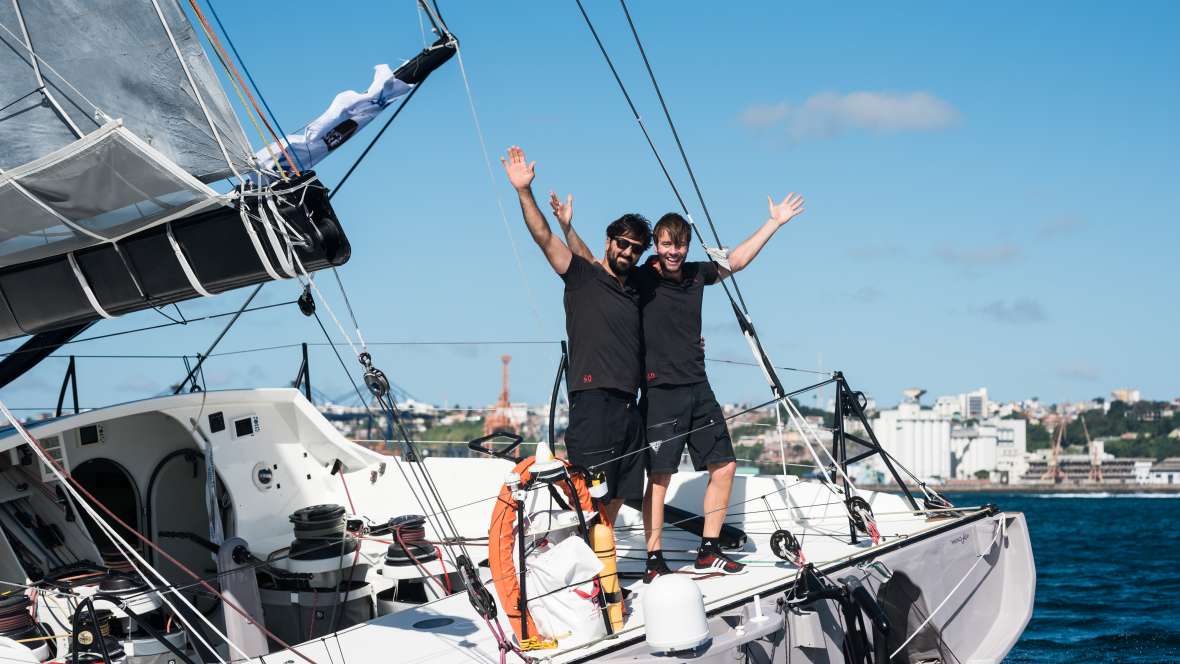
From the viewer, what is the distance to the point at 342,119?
5527 millimetres

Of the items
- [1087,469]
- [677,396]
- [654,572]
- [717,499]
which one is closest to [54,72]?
[677,396]

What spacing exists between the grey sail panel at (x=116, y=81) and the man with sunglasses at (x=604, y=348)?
1.57m

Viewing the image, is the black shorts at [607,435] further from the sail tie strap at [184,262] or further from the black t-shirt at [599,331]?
the sail tie strap at [184,262]

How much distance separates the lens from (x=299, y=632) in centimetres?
602

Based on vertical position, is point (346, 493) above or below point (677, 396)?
below

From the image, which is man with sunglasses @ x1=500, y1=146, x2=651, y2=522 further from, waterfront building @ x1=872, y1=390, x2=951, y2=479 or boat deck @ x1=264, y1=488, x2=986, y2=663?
waterfront building @ x1=872, y1=390, x2=951, y2=479

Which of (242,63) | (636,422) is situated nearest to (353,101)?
(242,63)

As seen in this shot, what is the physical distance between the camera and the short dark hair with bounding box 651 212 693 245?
5.25 meters

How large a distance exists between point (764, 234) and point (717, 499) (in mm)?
1355

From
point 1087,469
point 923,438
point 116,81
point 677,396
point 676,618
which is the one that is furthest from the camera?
point 1087,469

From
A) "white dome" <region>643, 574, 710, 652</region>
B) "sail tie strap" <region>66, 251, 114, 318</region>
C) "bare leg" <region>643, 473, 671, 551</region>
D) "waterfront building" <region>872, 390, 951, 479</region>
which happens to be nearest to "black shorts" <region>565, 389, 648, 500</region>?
"bare leg" <region>643, 473, 671, 551</region>

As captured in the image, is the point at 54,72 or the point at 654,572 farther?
the point at 654,572

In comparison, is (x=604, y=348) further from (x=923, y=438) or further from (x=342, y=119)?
(x=923, y=438)

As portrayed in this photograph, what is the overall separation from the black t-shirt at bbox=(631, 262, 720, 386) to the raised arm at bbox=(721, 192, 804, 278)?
0.37 meters
